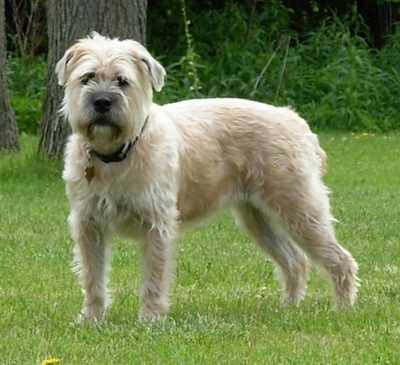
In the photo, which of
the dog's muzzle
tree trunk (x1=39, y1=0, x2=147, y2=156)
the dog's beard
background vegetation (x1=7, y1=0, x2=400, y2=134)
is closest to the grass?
tree trunk (x1=39, y1=0, x2=147, y2=156)

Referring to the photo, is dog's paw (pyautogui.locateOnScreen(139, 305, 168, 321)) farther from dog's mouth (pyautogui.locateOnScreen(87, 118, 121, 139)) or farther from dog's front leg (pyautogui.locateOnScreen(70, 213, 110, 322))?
dog's mouth (pyautogui.locateOnScreen(87, 118, 121, 139))

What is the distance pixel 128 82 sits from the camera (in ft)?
22.5

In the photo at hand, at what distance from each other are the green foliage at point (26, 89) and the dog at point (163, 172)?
507 inches

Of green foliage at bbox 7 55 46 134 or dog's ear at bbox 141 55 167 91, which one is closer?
dog's ear at bbox 141 55 167 91

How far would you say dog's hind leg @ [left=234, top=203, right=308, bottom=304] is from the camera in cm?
802

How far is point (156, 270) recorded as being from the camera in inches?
277

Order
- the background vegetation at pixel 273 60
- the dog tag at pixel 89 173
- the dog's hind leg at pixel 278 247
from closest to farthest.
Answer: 1. the dog tag at pixel 89 173
2. the dog's hind leg at pixel 278 247
3. the background vegetation at pixel 273 60

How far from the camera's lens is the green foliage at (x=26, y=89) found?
67.3 ft

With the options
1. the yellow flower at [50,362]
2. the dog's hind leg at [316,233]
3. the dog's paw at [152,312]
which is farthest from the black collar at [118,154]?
the yellow flower at [50,362]

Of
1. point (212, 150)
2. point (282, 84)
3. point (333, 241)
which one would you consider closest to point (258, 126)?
point (212, 150)

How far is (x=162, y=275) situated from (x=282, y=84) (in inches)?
593

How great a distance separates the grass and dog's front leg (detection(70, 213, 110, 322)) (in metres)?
0.11

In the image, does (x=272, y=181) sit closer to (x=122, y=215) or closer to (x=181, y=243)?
(x=122, y=215)

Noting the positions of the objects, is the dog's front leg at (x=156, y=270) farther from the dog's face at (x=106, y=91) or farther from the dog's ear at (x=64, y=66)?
the dog's ear at (x=64, y=66)
